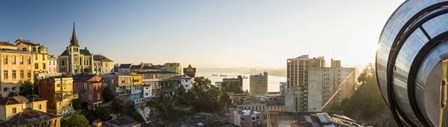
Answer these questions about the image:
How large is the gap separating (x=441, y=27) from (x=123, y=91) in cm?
2549

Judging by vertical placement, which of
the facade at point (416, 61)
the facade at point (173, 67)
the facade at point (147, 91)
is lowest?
the facade at point (147, 91)

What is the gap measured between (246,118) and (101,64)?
17704mm

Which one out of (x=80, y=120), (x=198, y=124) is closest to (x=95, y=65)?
(x=198, y=124)

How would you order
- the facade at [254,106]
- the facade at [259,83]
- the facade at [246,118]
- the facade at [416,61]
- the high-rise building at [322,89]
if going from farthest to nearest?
the facade at [259,83] < the facade at [254,106] < the high-rise building at [322,89] < the facade at [246,118] < the facade at [416,61]

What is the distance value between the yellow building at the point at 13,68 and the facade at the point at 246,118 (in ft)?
53.5

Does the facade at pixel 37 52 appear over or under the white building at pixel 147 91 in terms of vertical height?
over

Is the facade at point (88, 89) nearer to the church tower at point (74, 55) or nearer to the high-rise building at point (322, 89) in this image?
the church tower at point (74, 55)

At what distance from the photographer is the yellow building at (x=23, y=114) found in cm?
1436

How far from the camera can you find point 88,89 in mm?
20812

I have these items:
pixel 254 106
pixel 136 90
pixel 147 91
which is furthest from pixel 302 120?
pixel 254 106

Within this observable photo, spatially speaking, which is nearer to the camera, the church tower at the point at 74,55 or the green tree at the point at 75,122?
the green tree at the point at 75,122

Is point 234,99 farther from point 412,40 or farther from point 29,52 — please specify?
point 412,40

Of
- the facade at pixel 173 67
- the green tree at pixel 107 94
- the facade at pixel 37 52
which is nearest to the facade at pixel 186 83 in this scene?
the facade at pixel 173 67

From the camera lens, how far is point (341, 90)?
107 ft
